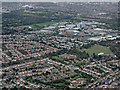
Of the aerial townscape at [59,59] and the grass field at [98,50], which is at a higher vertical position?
the grass field at [98,50]

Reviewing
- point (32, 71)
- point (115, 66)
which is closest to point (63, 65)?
point (32, 71)

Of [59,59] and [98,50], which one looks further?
[98,50]

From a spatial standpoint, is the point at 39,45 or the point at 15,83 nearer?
the point at 15,83

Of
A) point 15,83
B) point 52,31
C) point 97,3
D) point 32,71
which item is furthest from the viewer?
point 97,3

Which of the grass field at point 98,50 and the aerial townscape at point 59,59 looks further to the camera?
the grass field at point 98,50

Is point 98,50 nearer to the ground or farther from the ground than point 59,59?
farther from the ground

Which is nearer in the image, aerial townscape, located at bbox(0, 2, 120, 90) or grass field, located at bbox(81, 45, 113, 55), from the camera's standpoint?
aerial townscape, located at bbox(0, 2, 120, 90)

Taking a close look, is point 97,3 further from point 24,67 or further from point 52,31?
point 24,67

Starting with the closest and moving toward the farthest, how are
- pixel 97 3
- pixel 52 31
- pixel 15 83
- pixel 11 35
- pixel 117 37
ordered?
pixel 15 83 < pixel 117 37 < pixel 11 35 < pixel 52 31 < pixel 97 3

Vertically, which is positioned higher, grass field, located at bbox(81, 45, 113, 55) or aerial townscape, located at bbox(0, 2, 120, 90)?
grass field, located at bbox(81, 45, 113, 55)
